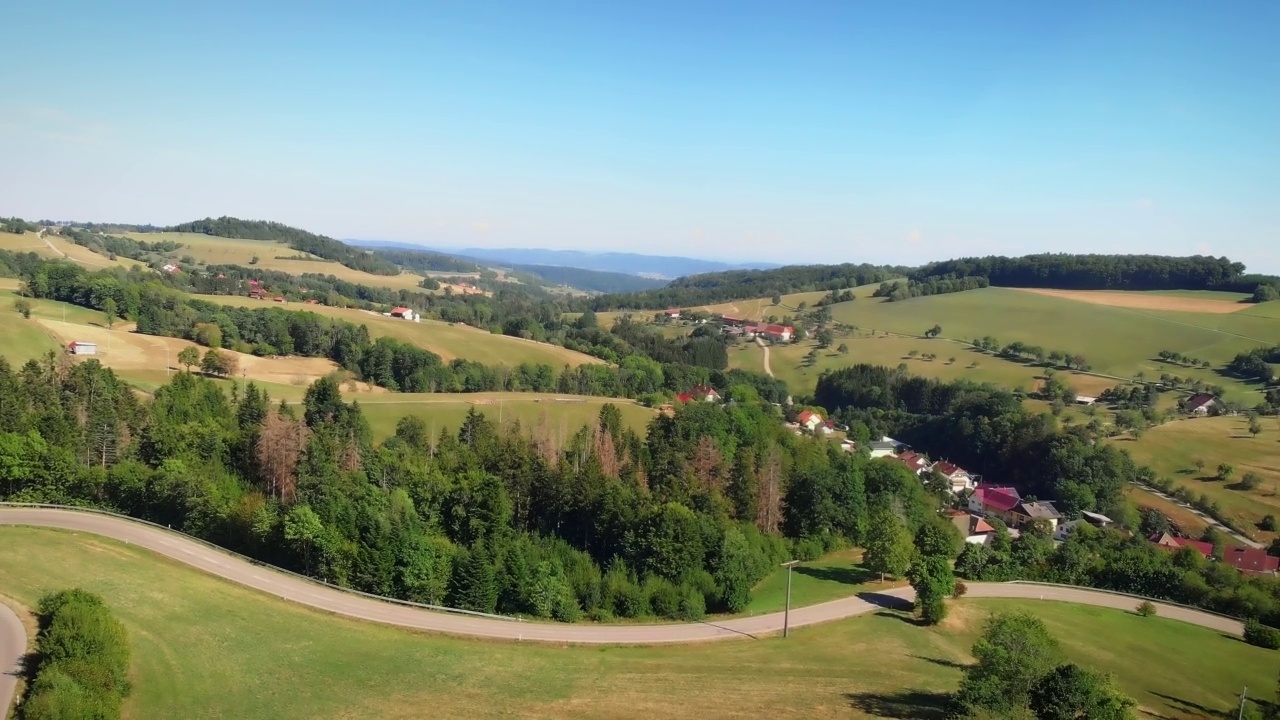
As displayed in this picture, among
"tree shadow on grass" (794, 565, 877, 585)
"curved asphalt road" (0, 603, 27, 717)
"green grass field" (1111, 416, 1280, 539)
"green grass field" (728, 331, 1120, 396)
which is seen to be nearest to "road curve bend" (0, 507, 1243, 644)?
"tree shadow on grass" (794, 565, 877, 585)

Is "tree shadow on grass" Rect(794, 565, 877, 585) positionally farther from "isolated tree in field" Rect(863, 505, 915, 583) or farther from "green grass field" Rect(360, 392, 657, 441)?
"green grass field" Rect(360, 392, 657, 441)

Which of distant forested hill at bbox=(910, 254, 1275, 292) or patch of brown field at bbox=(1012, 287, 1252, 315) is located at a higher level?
distant forested hill at bbox=(910, 254, 1275, 292)

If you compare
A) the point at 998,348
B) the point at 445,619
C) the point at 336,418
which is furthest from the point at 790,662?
the point at 998,348

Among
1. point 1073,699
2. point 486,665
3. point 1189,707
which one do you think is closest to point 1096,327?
point 1189,707

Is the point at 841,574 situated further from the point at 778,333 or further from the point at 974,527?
the point at 778,333

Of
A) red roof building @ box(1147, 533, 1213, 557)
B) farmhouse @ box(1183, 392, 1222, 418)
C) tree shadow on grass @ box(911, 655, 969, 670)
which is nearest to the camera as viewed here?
tree shadow on grass @ box(911, 655, 969, 670)

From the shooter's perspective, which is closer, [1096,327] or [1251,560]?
[1251,560]

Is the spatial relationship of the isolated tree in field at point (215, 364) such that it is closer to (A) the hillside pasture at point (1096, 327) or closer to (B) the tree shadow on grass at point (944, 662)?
(B) the tree shadow on grass at point (944, 662)
